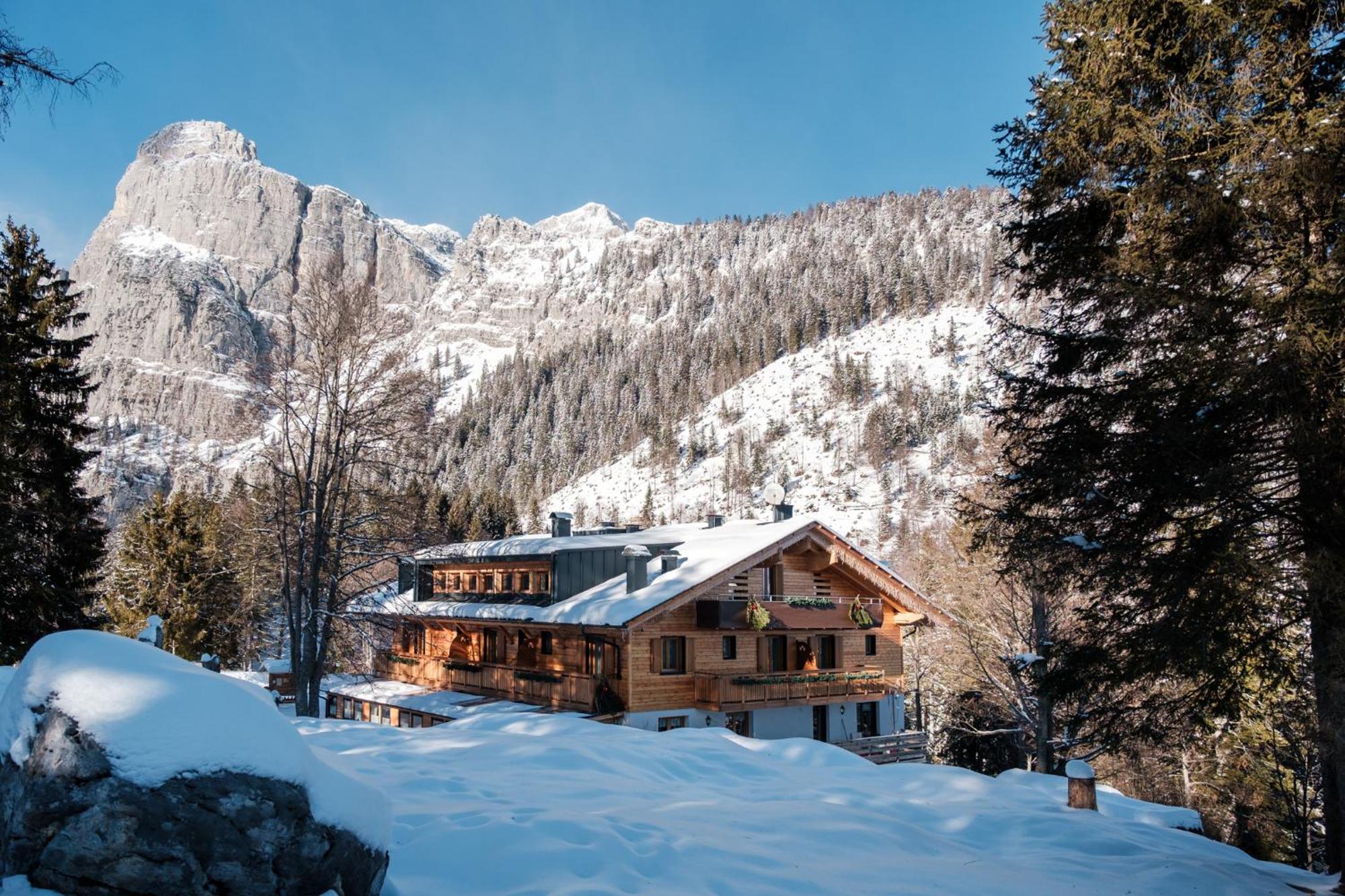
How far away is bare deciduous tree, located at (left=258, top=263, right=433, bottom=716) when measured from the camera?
16.4m

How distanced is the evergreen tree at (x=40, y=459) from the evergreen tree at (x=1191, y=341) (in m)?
15.9

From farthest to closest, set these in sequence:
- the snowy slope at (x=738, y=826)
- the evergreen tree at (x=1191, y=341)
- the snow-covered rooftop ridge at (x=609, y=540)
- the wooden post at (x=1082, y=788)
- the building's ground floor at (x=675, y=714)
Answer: the snow-covered rooftop ridge at (x=609, y=540)
the building's ground floor at (x=675, y=714)
the wooden post at (x=1082, y=788)
the evergreen tree at (x=1191, y=341)
the snowy slope at (x=738, y=826)

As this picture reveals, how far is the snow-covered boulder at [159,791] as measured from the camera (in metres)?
3.55

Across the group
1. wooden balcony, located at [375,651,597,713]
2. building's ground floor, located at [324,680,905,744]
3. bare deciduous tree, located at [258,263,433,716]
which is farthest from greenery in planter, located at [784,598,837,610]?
bare deciduous tree, located at [258,263,433,716]

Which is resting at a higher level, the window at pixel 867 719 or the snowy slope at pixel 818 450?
the snowy slope at pixel 818 450

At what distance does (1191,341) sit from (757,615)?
53.1 ft

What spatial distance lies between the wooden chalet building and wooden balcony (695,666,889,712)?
2.0 inches

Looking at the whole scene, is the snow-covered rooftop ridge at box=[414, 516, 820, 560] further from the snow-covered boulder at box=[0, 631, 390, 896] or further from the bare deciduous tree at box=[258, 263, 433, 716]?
the snow-covered boulder at box=[0, 631, 390, 896]

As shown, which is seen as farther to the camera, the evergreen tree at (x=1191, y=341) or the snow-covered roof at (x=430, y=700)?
the snow-covered roof at (x=430, y=700)

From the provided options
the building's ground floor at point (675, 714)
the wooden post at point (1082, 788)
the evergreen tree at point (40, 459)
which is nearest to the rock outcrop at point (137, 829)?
the wooden post at point (1082, 788)

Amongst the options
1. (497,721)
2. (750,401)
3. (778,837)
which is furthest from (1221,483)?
(750,401)

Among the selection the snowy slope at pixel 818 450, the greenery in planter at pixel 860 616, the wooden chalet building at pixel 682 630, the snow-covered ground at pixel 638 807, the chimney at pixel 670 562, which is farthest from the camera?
the snowy slope at pixel 818 450

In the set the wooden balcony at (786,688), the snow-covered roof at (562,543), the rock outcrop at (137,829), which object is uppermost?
the snow-covered roof at (562,543)

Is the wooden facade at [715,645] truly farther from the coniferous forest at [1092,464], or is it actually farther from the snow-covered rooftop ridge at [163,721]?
the snow-covered rooftop ridge at [163,721]
